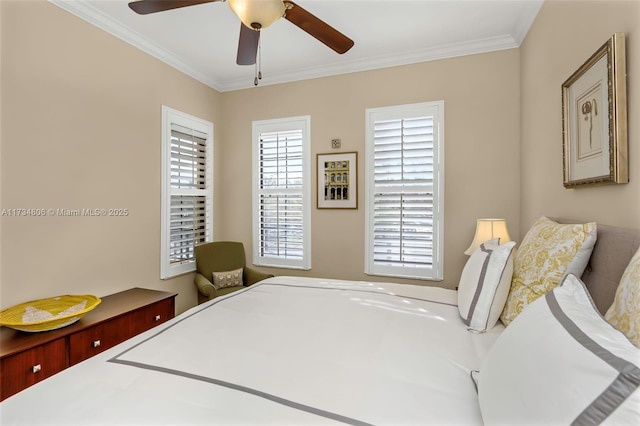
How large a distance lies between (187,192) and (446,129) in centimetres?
274

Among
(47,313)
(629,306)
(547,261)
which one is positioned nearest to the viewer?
(629,306)

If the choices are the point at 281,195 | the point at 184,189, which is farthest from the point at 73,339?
the point at 281,195

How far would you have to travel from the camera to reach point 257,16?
1.53 metres

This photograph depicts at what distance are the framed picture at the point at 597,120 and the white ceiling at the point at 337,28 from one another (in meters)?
1.11

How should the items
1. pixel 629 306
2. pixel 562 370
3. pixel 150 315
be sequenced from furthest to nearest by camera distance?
pixel 150 315 → pixel 629 306 → pixel 562 370

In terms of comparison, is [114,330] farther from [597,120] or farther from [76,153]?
[597,120]

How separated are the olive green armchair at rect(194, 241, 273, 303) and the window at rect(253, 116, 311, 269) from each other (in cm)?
31

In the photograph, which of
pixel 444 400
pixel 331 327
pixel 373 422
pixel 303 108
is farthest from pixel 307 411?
pixel 303 108

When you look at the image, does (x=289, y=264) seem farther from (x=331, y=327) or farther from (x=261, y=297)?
(x=331, y=327)

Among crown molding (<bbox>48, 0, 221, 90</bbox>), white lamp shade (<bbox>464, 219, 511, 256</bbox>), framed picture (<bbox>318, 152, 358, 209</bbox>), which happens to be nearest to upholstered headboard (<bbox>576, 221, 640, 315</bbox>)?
white lamp shade (<bbox>464, 219, 511, 256</bbox>)

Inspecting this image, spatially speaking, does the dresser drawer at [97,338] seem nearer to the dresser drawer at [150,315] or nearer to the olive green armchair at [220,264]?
the dresser drawer at [150,315]

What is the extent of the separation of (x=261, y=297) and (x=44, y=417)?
1191mm

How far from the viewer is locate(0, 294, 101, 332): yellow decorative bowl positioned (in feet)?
5.81

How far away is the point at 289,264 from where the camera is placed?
3660mm
